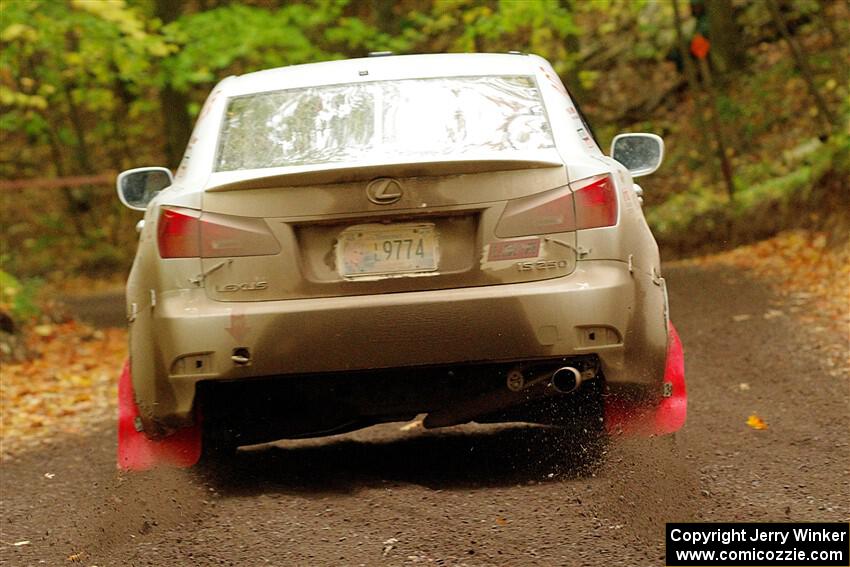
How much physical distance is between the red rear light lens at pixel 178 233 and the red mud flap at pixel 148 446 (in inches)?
29.0

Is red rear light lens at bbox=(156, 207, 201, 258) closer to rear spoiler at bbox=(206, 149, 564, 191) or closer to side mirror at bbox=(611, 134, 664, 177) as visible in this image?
rear spoiler at bbox=(206, 149, 564, 191)

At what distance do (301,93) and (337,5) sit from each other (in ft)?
43.3

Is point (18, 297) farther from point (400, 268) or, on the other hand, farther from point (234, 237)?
point (400, 268)

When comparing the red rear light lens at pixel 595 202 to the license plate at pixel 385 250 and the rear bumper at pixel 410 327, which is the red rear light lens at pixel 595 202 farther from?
the license plate at pixel 385 250

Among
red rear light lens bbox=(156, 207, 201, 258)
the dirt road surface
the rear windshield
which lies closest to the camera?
the dirt road surface

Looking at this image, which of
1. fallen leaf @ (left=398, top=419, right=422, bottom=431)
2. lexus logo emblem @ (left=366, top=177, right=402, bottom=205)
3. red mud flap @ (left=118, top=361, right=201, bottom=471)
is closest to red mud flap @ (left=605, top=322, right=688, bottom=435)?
lexus logo emblem @ (left=366, top=177, right=402, bottom=205)

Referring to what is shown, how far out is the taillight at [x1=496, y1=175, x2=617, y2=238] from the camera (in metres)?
4.63

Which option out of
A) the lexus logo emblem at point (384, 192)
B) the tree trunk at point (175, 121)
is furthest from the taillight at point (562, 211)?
the tree trunk at point (175, 121)

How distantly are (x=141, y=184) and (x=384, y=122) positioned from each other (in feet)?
4.66

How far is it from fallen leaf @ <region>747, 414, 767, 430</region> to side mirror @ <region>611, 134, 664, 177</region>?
151cm

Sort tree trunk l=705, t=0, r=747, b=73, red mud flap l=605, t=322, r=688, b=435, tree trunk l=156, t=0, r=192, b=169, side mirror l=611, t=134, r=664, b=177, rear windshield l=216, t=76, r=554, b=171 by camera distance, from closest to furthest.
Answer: rear windshield l=216, t=76, r=554, b=171 → red mud flap l=605, t=322, r=688, b=435 → side mirror l=611, t=134, r=664, b=177 → tree trunk l=156, t=0, r=192, b=169 → tree trunk l=705, t=0, r=747, b=73

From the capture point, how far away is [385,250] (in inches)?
183

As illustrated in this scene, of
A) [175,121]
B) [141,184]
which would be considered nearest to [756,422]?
[141,184]

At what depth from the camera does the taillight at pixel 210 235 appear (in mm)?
4656
